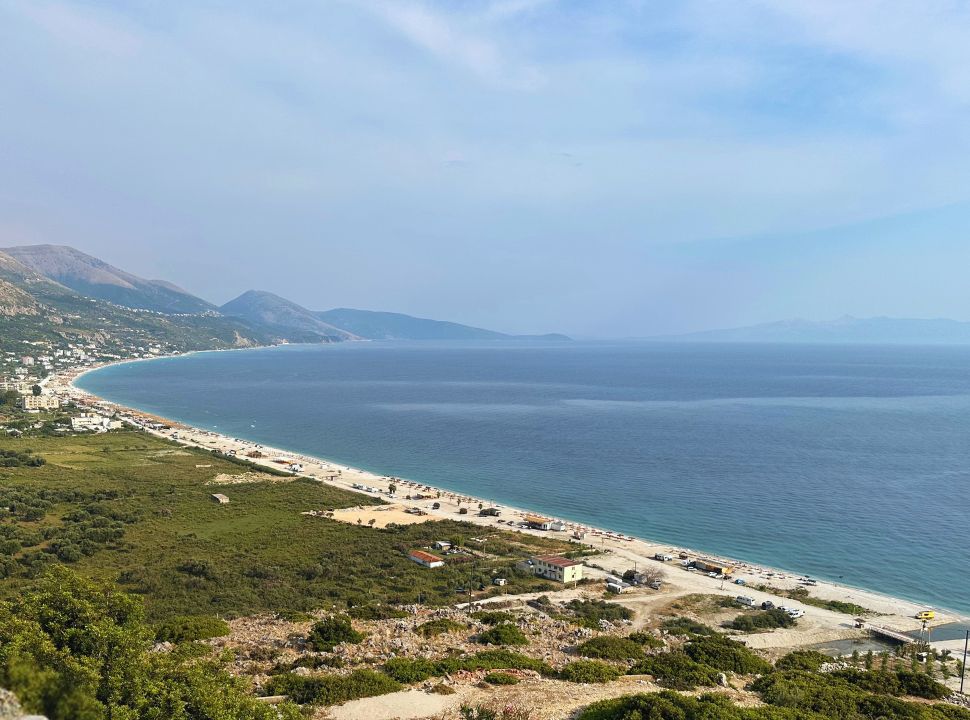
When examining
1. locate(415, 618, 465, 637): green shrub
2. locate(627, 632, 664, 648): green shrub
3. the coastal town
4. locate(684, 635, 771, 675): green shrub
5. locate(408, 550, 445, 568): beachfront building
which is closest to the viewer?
the coastal town

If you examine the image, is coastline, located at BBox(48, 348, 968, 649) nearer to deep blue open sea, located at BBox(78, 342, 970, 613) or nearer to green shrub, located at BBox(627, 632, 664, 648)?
deep blue open sea, located at BBox(78, 342, 970, 613)

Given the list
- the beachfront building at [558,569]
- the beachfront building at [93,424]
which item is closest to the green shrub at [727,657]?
the beachfront building at [558,569]

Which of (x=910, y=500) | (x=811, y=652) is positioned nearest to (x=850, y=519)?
(x=910, y=500)

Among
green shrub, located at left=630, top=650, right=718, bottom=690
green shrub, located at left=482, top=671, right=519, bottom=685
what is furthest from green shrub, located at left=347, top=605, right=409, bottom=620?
green shrub, located at left=630, top=650, right=718, bottom=690

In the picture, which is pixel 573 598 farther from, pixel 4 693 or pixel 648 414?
pixel 648 414

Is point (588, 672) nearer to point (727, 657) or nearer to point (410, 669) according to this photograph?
point (410, 669)
